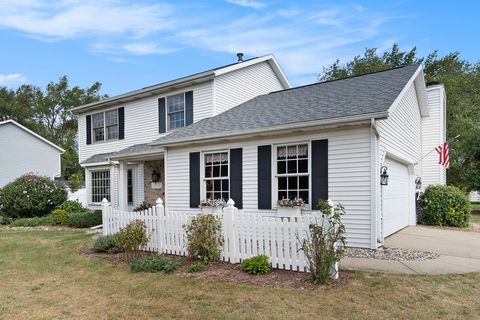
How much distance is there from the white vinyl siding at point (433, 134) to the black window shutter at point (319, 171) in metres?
8.72

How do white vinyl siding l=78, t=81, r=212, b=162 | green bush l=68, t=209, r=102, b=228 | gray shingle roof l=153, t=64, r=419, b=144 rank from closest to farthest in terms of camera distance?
gray shingle roof l=153, t=64, r=419, b=144, white vinyl siding l=78, t=81, r=212, b=162, green bush l=68, t=209, r=102, b=228

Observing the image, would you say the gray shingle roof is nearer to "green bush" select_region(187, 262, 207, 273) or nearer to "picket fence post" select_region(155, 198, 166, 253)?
"picket fence post" select_region(155, 198, 166, 253)

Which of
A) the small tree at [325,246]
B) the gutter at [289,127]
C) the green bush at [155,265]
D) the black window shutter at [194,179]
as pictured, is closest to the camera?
the small tree at [325,246]

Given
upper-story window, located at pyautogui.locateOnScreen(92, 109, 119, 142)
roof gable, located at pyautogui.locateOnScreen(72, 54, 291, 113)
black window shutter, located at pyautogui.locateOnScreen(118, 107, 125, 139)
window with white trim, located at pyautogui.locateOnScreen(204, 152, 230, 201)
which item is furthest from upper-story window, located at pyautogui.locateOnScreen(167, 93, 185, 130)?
window with white trim, located at pyautogui.locateOnScreen(204, 152, 230, 201)

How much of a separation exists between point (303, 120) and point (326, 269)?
4.33 metres

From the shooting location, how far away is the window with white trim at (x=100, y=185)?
16.5 metres

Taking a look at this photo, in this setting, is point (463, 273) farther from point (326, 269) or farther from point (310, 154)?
point (310, 154)

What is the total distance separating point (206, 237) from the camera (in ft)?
22.7

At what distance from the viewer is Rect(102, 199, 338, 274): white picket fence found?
6.12 meters

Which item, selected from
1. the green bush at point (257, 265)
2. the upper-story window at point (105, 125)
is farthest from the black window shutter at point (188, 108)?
the green bush at point (257, 265)

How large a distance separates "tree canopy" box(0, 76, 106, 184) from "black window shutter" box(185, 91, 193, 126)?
120ft

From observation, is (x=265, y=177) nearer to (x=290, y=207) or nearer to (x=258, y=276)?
(x=290, y=207)

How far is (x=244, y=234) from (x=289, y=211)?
8.25 feet

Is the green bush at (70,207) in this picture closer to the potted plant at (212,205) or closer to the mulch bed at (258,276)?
the potted plant at (212,205)
